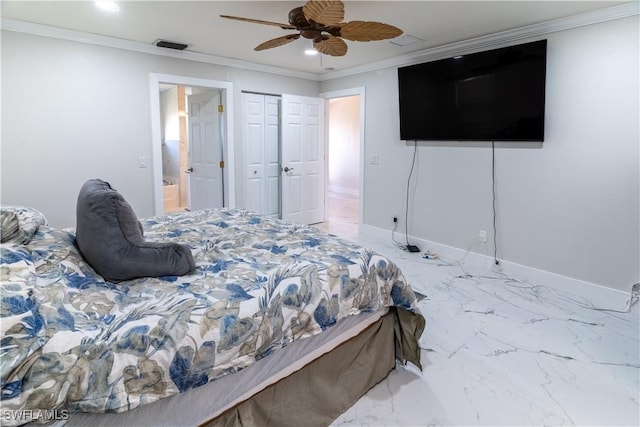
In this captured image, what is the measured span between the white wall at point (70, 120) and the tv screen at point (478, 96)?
2.70m

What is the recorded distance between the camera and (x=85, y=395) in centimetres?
113

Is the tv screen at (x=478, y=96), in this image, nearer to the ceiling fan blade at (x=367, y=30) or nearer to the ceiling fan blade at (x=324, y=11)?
the ceiling fan blade at (x=367, y=30)

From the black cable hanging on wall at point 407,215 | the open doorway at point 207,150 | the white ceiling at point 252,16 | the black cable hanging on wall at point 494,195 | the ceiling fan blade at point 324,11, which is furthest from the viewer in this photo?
the black cable hanging on wall at point 407,215

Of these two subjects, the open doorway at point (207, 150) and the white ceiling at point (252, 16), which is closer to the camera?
the white ceiling at point (252, 16)

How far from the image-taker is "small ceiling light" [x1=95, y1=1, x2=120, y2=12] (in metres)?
2.86

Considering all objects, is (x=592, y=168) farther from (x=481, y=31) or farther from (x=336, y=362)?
(x=336, y=362)

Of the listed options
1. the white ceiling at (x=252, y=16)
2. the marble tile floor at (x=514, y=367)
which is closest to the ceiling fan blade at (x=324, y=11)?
the white ceiling at (x=252, y=16)

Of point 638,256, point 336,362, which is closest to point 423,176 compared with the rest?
point 638,256

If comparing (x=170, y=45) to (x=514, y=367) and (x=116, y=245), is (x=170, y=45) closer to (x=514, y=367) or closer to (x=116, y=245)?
(x=116, y=245)

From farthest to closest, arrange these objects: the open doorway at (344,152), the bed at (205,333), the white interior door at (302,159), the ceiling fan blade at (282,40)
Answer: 1. the open doorway at (344,152)
2. the white interior door at (302,159)
3. the ceiling fan blade at (282,40)
4. the bed at (205,333)

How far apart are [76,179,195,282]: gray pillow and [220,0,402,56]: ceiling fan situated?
1.43 meters

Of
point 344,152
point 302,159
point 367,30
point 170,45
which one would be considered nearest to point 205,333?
point 367,30

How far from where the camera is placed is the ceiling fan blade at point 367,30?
242 centimetres

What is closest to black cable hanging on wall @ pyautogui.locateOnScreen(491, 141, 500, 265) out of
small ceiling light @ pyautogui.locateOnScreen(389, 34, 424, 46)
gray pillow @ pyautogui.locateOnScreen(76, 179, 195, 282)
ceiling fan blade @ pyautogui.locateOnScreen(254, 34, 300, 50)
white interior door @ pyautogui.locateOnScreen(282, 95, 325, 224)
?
small ceiling light @ pyautogui.locateOnScreen(389, 34, 424, 46)
